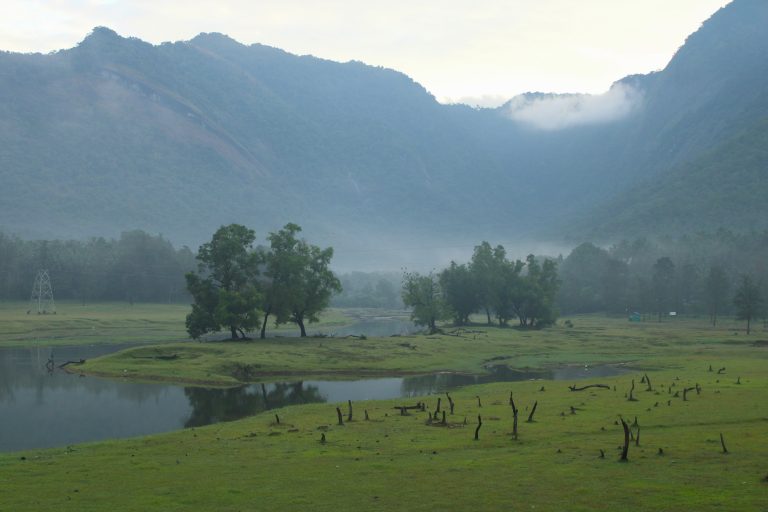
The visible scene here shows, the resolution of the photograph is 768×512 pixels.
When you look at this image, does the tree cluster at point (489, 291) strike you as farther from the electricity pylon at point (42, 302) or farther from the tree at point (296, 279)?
the electricity pylon at point (42, 302)

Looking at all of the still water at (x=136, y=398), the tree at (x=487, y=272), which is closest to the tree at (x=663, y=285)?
the tree at (x=487, y=272)

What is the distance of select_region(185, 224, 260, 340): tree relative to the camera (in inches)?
4006

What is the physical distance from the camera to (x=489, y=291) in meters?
164

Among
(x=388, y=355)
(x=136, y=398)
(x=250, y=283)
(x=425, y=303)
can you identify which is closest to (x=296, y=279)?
(x=250, y=283)

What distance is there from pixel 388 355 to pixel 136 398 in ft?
121

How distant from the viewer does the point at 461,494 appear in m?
29.1

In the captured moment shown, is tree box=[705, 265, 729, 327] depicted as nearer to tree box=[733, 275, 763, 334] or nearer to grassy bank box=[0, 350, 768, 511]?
tree box=[733, 275, 763, 334]

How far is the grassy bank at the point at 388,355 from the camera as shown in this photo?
272ft

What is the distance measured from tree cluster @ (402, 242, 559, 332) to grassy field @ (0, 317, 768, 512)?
86454 millimetres

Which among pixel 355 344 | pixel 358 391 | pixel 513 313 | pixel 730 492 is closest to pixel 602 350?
pixel 355 344

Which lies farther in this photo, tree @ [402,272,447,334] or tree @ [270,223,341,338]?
tree @ [402,272,447,334]

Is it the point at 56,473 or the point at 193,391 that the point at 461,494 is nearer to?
the point at 56,473

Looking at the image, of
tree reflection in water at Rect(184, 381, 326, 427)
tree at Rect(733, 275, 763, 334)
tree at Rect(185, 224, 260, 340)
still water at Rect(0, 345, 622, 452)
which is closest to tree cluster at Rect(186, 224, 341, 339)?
tree at Rect(185, 224, 260, 340)

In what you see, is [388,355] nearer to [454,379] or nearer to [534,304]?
[454,379]
